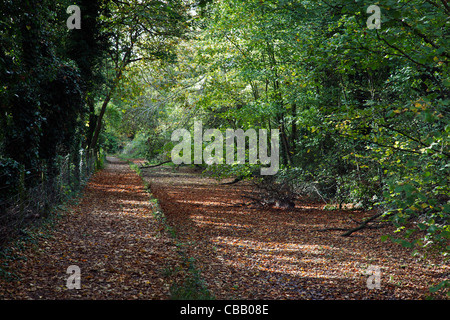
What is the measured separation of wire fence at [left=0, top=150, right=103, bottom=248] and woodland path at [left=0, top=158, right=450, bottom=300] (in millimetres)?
397

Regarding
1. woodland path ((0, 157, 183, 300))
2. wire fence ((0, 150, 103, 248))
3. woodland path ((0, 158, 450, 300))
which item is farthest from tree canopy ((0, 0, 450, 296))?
woodland path ((0, 157, 183, 300))

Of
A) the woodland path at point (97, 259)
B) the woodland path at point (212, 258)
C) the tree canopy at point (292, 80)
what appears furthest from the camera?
the woodland path at point (212, 258)

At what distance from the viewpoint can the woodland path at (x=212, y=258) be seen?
16.2ft

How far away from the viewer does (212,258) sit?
7078 mm

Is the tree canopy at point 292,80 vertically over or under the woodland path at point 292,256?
over

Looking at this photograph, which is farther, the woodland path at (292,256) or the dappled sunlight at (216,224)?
the dappled sunlight at (216,224)

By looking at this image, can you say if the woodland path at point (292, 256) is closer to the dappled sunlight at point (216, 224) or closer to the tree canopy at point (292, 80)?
the dappled sunlight at point (216, 224)

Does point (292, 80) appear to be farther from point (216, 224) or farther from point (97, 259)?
point (97, 259)

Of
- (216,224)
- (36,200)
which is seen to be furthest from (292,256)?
(36,200)

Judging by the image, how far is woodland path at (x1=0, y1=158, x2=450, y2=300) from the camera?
494 centimetres

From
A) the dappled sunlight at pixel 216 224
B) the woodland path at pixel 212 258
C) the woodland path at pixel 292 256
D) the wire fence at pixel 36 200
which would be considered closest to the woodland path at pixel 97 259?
the woodland path at pixel 212 258

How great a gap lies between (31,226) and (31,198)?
0.52 metres

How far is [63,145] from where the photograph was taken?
36.6ft

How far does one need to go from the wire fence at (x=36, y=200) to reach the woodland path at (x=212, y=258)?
0.40 metres
